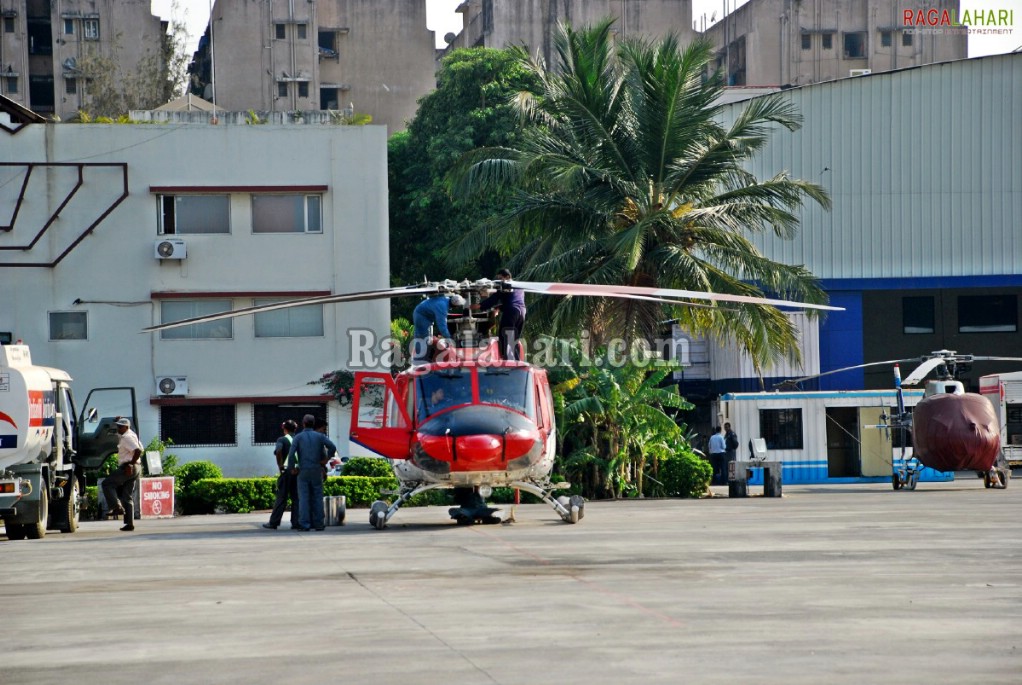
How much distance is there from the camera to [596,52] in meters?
28.9

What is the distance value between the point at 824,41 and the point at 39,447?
6168cm

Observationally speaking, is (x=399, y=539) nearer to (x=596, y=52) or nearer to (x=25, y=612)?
(x=25, y=612)

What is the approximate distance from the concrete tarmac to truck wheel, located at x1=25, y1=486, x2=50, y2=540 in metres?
0.87

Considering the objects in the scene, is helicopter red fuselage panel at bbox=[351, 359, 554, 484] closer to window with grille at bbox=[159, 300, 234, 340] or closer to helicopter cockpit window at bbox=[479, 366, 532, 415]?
helicopter cockpit window at bbox=[479, 366, 532, 415]

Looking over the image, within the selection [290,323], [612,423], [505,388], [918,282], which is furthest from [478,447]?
[918,282]

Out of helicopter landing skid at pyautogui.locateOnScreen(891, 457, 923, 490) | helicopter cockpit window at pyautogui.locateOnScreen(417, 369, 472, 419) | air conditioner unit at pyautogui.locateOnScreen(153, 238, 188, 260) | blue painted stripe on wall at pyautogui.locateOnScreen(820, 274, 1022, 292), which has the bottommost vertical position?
helicopter landing skid at pyautogui.locateOnScreen(891, 457, 923, 490)

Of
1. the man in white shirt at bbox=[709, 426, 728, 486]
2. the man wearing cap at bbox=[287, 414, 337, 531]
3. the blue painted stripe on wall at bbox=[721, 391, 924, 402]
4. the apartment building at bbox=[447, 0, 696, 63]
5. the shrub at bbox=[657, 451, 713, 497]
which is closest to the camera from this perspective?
the man wearing cap at bbox=[287, 414, 337, 531]

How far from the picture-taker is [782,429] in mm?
36188

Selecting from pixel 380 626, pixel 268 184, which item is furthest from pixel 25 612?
pixel 268 184

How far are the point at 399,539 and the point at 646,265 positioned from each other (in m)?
13.6

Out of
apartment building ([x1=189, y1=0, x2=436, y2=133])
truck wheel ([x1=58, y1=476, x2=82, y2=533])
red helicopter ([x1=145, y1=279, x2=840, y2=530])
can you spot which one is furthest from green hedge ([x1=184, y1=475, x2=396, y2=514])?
apartment building ([x1=189, y1=0, x2=436, y2=133])

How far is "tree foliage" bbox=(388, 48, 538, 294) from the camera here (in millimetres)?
44188

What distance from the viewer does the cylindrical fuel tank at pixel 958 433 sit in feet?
90.9

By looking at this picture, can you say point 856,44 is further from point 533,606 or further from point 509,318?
point 533,606
